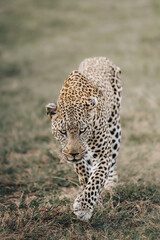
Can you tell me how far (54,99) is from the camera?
11938 millimetres

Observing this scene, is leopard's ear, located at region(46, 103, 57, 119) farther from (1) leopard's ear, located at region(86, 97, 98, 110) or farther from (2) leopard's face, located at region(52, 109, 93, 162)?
(1) leopard's ear, located at region(86, 97, 98, 110)

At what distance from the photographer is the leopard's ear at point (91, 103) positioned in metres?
5.37

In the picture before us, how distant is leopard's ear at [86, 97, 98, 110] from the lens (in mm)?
5373

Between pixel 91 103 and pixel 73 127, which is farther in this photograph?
pixel 91 103

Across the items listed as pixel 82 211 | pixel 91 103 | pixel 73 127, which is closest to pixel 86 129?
pixel 73 127

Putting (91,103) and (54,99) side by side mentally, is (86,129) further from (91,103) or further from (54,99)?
(54,99)

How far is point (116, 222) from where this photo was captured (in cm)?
512

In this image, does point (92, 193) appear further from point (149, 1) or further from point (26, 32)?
point (149, 1)

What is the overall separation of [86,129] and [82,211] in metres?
0.95

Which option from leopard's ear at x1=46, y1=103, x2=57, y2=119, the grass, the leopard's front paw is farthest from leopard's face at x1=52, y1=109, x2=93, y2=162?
the grass

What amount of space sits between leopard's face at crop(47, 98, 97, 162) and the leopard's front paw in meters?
0.52

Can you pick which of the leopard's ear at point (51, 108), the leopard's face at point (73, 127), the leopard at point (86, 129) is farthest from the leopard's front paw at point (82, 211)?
the leopard's ear at point (51, 108)

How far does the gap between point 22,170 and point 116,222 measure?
278 centimetres

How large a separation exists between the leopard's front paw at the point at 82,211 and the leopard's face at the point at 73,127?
52cm
